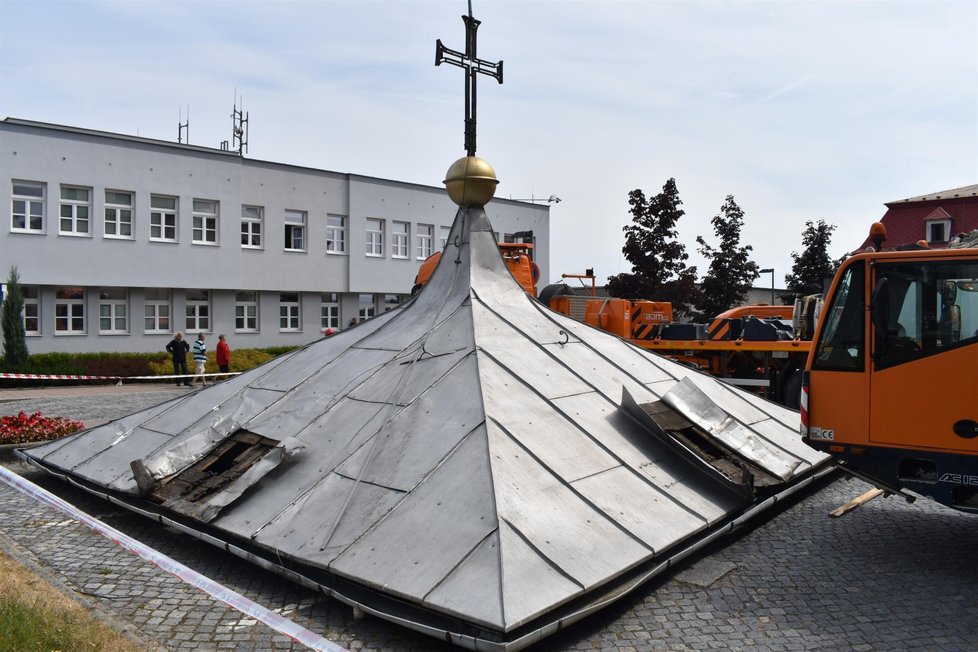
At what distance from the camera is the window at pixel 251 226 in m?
34.2

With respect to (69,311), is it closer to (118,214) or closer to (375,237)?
(118,214)

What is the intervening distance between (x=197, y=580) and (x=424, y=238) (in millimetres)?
35070

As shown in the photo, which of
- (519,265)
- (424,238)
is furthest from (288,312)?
(519,265)

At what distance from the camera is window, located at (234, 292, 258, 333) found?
3412 cm

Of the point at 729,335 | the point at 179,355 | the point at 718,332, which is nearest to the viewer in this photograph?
the point at 729,335

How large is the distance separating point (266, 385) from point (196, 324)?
25533 millimetres

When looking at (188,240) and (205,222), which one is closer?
(188,240)

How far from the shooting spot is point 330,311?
1492 inches

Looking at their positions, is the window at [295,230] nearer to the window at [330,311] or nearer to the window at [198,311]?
the window at [330,311]

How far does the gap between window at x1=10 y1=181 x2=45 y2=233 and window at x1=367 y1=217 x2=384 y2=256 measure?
1476 centimetres

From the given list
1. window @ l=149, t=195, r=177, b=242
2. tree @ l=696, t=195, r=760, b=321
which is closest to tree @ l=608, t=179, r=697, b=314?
tree @ l=696, t=195, r=760, b=321

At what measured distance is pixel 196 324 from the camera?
32.8 m

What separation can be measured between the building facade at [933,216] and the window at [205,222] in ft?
90.3

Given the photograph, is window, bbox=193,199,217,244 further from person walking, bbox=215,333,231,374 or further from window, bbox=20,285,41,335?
person walking, bbox=215,333,231,374
